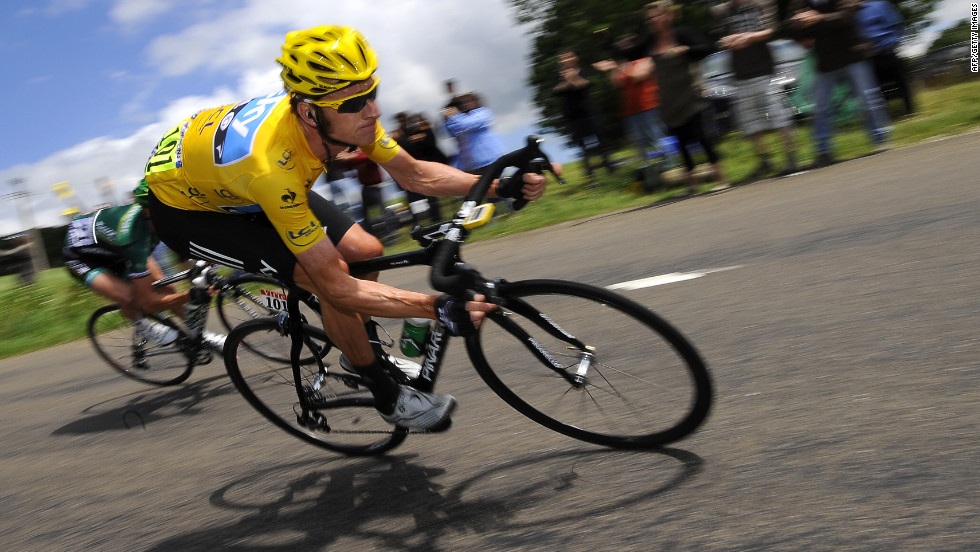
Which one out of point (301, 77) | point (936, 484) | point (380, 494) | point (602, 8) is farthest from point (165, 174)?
point (602, 8)

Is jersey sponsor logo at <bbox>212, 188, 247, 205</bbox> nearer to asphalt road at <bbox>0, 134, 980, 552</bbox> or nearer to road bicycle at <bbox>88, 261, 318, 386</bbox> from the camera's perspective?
asphalt road at <bbox>0, 134, 980, 552</bbox>

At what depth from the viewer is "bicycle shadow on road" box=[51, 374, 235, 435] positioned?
6.00 meters

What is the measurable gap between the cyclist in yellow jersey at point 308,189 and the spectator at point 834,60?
6.76m

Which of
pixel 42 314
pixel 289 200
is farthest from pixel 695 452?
pixel 42 314

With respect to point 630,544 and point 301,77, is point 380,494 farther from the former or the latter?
point 301,77

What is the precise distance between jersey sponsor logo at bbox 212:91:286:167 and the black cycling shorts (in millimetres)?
432

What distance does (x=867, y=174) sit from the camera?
28.1 ft

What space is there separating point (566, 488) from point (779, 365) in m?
1.36

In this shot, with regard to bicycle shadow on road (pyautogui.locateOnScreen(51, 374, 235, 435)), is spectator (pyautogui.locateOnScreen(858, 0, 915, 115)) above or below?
above

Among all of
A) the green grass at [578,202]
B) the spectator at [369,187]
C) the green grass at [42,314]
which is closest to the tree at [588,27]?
the green grass at [578,202]

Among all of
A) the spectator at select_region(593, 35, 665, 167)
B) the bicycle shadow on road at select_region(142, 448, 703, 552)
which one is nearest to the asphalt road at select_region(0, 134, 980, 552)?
the bicycle shadow on road at select_region(142, 448, 703, 552)

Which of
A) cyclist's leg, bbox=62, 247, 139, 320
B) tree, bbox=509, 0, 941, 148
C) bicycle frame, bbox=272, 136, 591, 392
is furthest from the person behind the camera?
tree, bbox=509, 0, 941, 148

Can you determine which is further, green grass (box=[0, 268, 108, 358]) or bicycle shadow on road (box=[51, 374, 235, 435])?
green grass (box=[0, 268, 108, 358])

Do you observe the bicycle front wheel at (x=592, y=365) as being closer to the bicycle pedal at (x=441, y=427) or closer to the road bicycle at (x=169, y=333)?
the bicycle pedal at (x=441, y=427)
